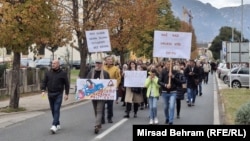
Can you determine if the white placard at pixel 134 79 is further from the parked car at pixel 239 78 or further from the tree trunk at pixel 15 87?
the parked car at pixel 239 78

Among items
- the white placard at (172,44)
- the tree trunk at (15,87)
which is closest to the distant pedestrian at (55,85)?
the white placard at (172,44)

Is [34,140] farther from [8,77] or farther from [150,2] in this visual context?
[150,2]

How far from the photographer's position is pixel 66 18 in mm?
28500

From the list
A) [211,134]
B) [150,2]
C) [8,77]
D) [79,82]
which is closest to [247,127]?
[211,134]

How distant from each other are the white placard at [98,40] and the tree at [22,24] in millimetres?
3091

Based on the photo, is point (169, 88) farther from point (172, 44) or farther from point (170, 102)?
point (172, 44)

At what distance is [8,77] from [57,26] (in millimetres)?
3736

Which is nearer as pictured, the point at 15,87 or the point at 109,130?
the point at 109,130

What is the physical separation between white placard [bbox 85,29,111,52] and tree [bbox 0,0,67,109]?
10.1 ft

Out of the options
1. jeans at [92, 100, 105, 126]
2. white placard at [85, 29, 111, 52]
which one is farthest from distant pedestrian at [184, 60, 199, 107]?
jeans at [92, 100, 105, 126]

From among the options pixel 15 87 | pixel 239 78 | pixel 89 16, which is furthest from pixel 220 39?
pixel 15 87

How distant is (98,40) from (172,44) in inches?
89.2

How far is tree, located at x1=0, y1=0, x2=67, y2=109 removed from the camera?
1761 cm

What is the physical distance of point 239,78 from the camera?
36.2m
